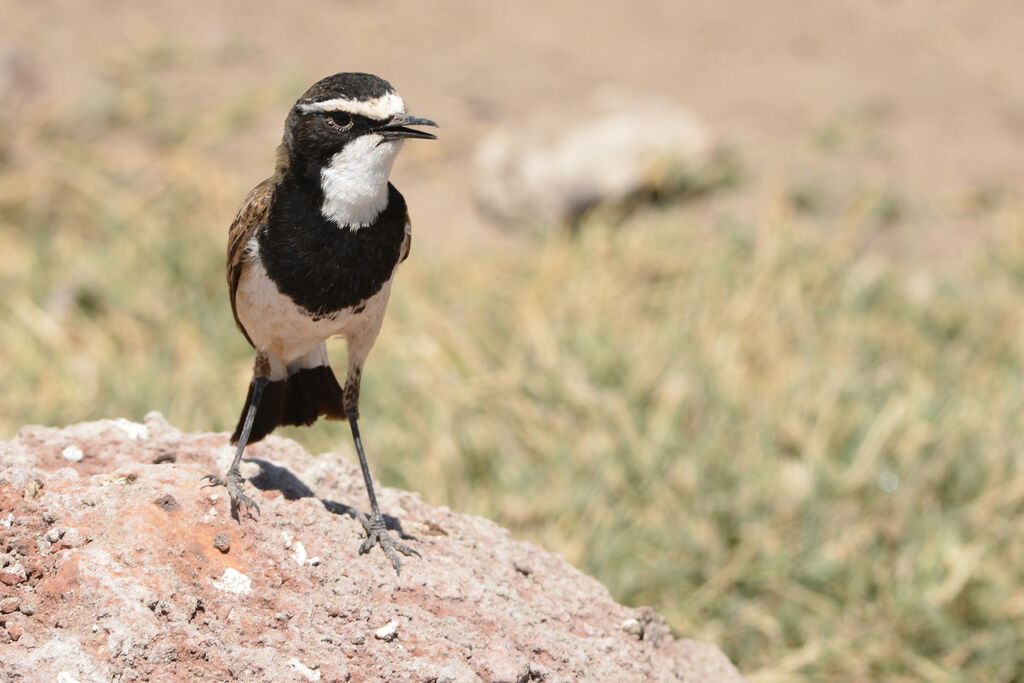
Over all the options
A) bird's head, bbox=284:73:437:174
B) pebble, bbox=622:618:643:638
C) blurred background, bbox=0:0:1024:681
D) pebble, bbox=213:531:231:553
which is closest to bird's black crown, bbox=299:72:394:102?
bird's head, bbox=284:73:437:174

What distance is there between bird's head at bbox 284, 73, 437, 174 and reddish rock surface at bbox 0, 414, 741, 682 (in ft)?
3.15

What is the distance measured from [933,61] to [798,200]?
3.78 meters

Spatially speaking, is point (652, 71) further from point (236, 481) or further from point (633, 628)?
point (236, 481)

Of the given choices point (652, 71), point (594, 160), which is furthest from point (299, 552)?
point (652, 71)

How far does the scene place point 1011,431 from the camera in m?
6.84

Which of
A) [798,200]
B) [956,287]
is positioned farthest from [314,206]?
[798,200]

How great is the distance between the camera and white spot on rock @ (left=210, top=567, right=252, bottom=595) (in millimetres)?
3029

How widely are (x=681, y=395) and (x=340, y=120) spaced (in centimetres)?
400

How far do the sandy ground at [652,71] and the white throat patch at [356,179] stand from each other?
6.87m

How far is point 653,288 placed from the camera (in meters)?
8.72

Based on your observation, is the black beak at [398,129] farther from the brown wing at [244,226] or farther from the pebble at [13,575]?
the pebble at [13,575]

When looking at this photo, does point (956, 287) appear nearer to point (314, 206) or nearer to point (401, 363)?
point (401, 363)

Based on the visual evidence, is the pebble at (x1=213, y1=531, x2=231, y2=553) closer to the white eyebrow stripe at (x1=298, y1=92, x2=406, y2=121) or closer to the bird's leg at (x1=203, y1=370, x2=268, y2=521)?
the bird's leg at (x1=203, y1=370, x2=268, y2=521)

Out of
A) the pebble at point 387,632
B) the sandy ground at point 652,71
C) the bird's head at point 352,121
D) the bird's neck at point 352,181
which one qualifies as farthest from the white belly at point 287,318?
the sandy ground at point 652,71
